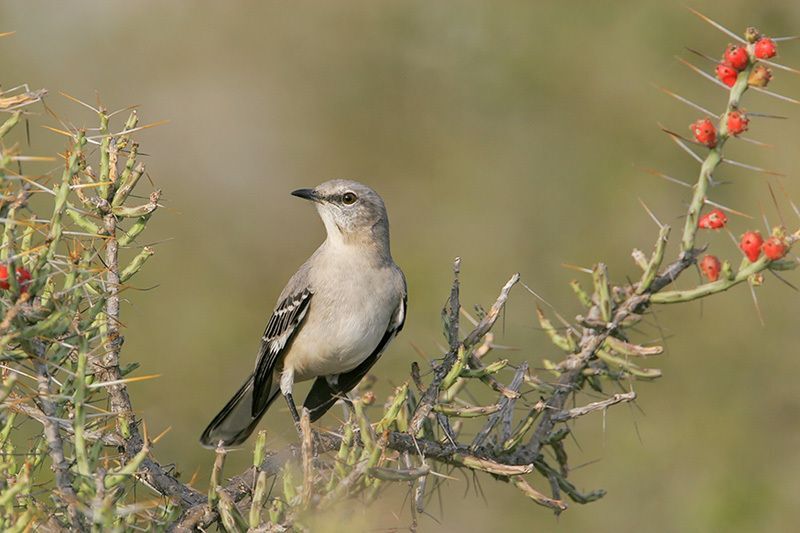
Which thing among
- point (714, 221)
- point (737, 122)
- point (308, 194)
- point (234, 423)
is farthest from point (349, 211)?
point (737, 122)

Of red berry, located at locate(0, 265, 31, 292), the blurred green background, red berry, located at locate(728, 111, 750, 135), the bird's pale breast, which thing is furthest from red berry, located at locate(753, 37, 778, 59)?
the blurred green background

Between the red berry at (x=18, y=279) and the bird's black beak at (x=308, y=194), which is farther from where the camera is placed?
the bird's black beak at (x=308, y=194)

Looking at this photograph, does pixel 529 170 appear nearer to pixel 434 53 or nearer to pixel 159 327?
pixel 434 53

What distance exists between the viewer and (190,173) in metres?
9.06

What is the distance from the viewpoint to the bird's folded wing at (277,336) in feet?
18.5

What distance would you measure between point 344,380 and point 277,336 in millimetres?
524

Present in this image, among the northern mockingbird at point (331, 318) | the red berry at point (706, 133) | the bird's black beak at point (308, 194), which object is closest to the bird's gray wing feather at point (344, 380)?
the northern mockingbird at point (331, 318)

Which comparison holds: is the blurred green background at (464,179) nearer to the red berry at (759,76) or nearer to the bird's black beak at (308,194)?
the bird's black beak at (308,194)

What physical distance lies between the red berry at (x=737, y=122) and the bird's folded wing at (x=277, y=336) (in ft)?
9.23

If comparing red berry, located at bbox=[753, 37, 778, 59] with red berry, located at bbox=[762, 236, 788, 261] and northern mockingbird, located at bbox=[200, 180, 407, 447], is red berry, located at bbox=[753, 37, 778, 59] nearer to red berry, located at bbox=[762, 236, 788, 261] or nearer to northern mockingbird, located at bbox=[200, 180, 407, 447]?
Result: red berry, located at bbox=[762, 236, 788, 261]

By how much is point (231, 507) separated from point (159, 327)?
200 inches

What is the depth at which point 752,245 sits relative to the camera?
3.51 m

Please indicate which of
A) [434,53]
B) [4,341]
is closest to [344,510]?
[4,341]

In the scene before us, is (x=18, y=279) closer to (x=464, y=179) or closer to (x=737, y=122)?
(x=737, y=122)
